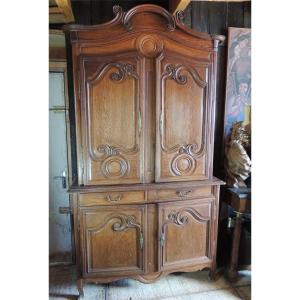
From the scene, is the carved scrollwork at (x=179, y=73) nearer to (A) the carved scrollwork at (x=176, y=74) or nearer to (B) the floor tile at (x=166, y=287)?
(A) the carved scrollwork at (x=176, y=74)

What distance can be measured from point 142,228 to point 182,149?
2.14 feet

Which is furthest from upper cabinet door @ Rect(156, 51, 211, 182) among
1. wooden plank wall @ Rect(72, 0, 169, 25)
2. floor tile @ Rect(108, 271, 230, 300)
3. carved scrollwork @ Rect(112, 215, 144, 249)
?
floor tile @ Rect(108, 271, 230, 300)

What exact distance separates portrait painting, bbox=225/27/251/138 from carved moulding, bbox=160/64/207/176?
0.52 meters

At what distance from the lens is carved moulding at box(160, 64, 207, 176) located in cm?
174

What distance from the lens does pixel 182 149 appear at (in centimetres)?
181

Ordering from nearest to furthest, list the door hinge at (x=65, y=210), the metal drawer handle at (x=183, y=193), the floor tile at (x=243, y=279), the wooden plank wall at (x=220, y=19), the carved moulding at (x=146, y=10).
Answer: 1. the carved moulding at (x=146, y=10)
2. the metal drawer handle at (x=183, y=193)
3. the floor tile at (x=243, y=279)
4. the wooden plank wall at (x=220, y=19)
5. the door hinge at (x=65, y=210)

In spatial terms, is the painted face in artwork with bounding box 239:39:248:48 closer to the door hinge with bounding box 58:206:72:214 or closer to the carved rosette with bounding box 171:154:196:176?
the carved rosette with bounding box 171:154:196:176

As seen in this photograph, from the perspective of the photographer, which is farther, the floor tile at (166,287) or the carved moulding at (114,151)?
the floor tile at (166,287)

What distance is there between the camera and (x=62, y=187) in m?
2.25

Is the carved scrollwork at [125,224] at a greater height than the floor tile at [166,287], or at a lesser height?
greater

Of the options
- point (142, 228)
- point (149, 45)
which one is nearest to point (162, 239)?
point (142, 228)

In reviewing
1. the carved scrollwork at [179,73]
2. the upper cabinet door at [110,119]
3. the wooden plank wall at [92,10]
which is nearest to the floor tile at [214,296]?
the upper cabinet door at [110,119]

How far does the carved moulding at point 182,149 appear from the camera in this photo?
1.74 meters

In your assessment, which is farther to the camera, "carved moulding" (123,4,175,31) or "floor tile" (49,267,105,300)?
"floor tile" (49,267,105,300)
